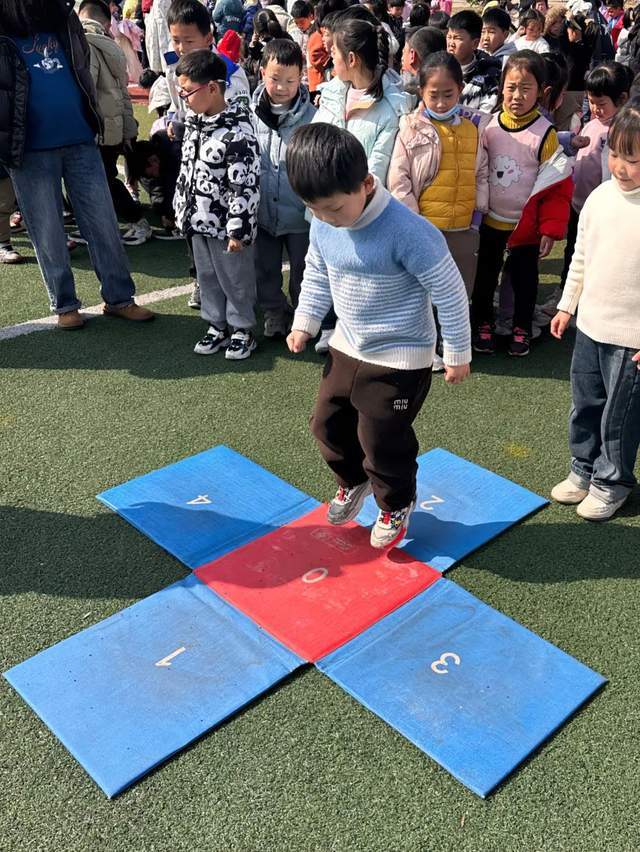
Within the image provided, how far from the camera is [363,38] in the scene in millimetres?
3877

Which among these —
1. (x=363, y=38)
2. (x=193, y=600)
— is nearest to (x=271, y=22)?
(x=363, y=38)

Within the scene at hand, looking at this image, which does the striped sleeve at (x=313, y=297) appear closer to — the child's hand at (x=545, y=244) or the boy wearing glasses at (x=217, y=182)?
the boy wearing glasses at (x=217, y=182)

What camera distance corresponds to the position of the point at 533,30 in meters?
7.00

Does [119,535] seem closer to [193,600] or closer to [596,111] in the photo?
[193,600]

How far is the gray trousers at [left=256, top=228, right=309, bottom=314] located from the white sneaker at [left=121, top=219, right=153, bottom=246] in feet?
7.11

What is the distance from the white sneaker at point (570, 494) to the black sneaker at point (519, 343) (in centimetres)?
144

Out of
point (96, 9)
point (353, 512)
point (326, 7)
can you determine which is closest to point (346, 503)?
point (353, 512)

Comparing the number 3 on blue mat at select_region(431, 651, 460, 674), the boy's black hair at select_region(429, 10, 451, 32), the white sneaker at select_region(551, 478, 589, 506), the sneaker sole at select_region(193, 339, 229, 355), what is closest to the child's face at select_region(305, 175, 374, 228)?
the number 3 on blue mat at select_region(431, 651, 460, 674)

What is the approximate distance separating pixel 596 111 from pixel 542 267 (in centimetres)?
159

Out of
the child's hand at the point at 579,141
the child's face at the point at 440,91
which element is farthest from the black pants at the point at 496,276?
the child's face at the point at 440,91

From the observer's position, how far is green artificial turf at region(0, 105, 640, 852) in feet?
6.61

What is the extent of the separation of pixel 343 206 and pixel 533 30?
595cm

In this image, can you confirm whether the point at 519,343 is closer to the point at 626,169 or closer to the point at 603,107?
the point at 603,107

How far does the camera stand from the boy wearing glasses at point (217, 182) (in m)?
3.90
